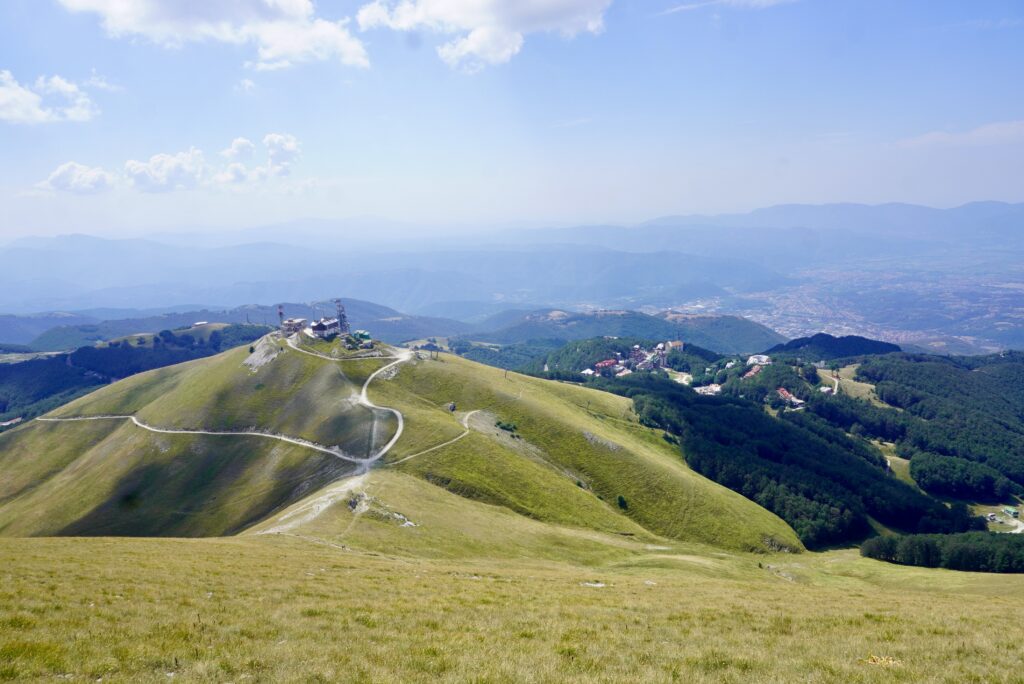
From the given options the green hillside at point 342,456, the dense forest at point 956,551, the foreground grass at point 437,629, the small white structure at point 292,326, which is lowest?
the dense forest at point 956,551

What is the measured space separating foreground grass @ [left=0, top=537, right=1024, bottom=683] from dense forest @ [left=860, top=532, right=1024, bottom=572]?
284ft

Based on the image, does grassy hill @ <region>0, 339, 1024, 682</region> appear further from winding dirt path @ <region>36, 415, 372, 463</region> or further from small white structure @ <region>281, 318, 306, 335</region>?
small white structure @ <region>281, 318, 306, 335</region>

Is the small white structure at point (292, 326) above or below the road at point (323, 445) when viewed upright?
above

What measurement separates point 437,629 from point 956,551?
126 meters

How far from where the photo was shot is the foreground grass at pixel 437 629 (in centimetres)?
1902

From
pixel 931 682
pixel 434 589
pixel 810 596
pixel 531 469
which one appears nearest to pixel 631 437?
pixel 531 469

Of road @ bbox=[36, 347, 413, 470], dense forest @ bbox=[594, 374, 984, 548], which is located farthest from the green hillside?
dense forest @ bbox=[594, 374, 984, 548]

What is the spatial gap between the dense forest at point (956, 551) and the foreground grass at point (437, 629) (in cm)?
8658

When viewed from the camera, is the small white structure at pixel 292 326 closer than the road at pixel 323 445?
No

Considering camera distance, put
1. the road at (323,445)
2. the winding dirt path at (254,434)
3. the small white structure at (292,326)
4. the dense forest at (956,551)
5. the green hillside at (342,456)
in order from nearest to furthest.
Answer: the green hillside at (342,456) < the dense forest at (956,551) < the road at (323,445) < the winding dirt path at (254,434) < the small white structure at (292,326)

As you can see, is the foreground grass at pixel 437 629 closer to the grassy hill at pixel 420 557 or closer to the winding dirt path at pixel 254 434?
the grassy hill at pixel 420 557

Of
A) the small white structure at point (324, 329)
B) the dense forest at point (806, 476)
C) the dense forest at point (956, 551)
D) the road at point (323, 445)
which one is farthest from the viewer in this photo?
the small white structure at point (324, 329)

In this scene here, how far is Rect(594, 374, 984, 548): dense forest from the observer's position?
434ft

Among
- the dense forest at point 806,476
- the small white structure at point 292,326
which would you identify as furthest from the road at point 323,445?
the dense forest at point 806,476
